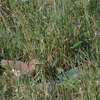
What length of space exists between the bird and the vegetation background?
0.20ft

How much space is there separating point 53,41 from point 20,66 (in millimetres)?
377

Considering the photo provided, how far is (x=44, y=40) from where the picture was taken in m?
3.61

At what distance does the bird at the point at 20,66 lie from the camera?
3240mm

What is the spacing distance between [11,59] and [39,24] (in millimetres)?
406

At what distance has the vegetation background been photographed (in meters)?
3.01

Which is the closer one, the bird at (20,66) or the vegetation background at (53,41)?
the vegetation background at (53,41)

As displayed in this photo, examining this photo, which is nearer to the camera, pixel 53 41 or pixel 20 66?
pixel 20 66

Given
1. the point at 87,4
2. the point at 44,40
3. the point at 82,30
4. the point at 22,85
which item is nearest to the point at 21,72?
the point at 22,85

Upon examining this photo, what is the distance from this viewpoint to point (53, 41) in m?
3.55

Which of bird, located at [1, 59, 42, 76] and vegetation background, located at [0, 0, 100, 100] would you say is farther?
bird, located at [1, 59, 42, 76]

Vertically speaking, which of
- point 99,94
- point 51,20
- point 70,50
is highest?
Result: point 51,20

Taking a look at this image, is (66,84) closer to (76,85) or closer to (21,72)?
(76,85)

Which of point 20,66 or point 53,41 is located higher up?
point 53,41

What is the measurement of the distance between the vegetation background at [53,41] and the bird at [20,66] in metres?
0.06
